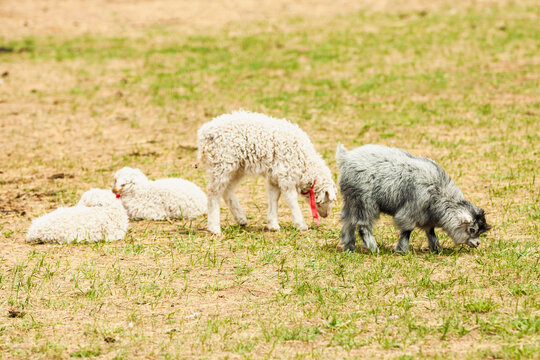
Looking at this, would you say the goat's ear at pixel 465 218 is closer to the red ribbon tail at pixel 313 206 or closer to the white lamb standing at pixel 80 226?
the red ribbon tail at pixel 313 206

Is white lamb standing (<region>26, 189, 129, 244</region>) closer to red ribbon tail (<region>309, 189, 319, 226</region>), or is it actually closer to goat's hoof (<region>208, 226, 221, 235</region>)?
goat's hoof (<region>208, 226, 221, 235</region>)

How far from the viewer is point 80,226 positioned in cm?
789

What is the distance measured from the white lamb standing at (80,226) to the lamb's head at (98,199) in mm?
103

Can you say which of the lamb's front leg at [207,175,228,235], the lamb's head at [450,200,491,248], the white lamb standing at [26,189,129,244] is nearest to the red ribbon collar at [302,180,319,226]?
the lamb's front leg at [207,175,228,235]

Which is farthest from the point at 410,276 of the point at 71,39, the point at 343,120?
the point at 71,39

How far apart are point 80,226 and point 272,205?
2.15 meters

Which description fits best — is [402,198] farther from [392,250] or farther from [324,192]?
[324,192]

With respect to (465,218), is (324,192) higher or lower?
lower

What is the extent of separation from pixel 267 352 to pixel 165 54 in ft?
45.0

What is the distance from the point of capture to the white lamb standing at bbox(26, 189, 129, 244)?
7.84 meters

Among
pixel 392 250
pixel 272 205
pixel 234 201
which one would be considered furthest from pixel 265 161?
pixel 392 250

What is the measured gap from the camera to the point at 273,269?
6.95 meters

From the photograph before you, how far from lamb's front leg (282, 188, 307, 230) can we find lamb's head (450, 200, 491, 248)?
6.07 feet

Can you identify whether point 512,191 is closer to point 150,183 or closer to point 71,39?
point 150,183
